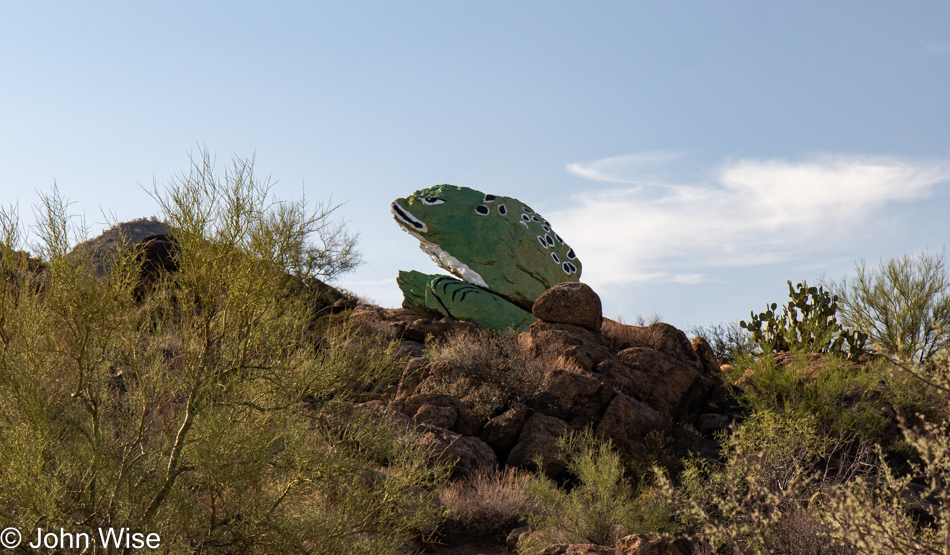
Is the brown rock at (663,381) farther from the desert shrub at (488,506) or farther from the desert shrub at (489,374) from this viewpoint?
the desert shrub at (488,506)

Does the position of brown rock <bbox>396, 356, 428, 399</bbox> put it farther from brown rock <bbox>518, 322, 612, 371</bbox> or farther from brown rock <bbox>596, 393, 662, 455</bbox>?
brown rock <bbox>596, 393, 662, 455</bbox>

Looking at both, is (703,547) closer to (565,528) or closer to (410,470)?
(565,528)

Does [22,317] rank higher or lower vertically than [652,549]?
higher

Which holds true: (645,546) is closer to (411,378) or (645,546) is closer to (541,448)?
(541,448)

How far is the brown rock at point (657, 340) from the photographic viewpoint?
13242 millimetres

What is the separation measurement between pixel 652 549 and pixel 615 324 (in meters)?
9.13

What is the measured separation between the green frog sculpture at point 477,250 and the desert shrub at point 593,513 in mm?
7325

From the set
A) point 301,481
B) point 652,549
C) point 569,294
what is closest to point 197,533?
point 301,481

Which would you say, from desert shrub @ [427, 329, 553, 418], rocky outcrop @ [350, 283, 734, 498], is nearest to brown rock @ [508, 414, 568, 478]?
rocky outcrop @ [350, 283, 734, 498]

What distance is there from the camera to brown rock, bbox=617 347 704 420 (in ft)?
38.1

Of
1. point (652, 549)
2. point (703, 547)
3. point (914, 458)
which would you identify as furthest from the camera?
point (914, 458)

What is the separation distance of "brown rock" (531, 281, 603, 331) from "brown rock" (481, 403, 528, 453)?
327 cm

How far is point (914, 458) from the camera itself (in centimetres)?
1034

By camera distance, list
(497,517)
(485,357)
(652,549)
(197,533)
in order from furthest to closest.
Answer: (485,357)
(497,517)
(652,549)
(197,533)
